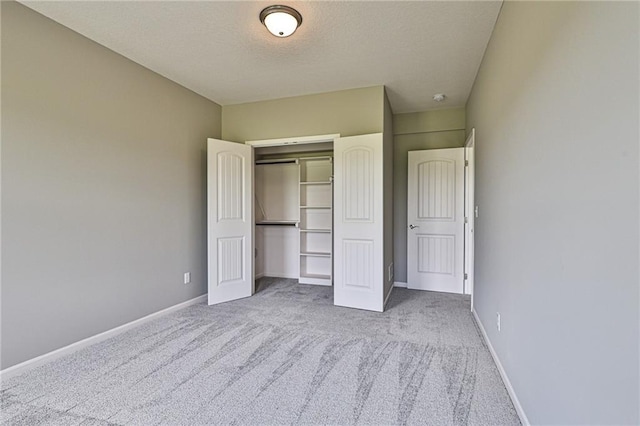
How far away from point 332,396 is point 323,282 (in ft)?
9.51

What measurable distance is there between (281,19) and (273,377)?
256 cm

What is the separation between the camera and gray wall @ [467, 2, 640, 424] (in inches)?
33.4

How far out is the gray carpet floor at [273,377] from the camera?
5.87 feet

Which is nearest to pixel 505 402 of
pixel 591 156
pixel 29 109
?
pixel 591 156

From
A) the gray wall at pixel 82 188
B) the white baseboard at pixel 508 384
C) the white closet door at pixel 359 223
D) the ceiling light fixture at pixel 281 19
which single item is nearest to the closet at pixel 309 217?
the white closet door at pixel 359 223

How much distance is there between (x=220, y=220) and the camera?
391 centimetres

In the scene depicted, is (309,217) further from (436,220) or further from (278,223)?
(436,220)

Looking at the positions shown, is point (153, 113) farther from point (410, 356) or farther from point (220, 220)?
point (410, 356)

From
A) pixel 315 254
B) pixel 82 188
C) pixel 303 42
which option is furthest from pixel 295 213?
pixel 82 188

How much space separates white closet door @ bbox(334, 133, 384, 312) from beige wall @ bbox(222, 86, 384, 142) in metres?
0.26

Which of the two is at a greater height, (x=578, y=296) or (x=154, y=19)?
(x=154, y=19)

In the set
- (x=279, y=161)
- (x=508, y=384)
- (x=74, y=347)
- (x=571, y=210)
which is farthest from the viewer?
(x=279, y=161)

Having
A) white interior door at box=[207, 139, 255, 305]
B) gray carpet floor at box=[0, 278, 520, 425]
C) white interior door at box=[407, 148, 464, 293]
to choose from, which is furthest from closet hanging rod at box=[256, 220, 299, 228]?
gray carpet floor at box=[0, 278, 520, 425]

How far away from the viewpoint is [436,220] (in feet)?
14.7
